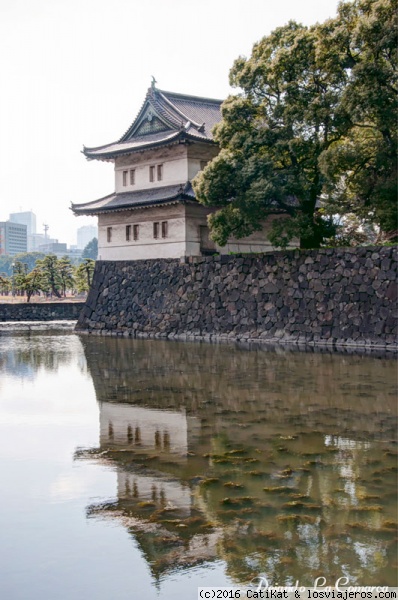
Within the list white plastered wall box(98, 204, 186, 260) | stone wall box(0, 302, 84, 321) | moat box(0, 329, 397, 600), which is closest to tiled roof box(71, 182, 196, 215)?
white plastered wall box(98, 204, 186, 260)

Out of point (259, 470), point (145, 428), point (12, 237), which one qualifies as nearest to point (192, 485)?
point (259, 470)

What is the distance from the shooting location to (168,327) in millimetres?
32438

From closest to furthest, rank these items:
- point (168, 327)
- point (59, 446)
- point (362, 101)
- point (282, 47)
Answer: point (59, 446)
point (362, 101)
point (282, 47)
point (168, 327)

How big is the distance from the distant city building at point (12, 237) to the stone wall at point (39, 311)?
133 m

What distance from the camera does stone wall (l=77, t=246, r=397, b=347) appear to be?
2559 cm

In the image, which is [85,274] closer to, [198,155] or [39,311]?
[39,311]

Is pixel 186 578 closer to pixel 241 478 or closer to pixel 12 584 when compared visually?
pixel 12 584

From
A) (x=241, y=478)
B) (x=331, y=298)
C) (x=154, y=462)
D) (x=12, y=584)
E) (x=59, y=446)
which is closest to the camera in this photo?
(x=12, y=584)

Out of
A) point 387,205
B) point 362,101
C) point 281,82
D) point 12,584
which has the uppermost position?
point 281,82

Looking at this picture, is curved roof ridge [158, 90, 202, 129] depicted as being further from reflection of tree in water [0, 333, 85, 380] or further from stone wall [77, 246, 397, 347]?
reflection of tree in water [0, 333, 85, 380]

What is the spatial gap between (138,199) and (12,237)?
15922cm

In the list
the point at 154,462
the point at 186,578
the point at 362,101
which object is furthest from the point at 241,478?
the point at 362,101

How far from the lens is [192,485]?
768 cm

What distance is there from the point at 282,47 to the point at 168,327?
12.9 m
